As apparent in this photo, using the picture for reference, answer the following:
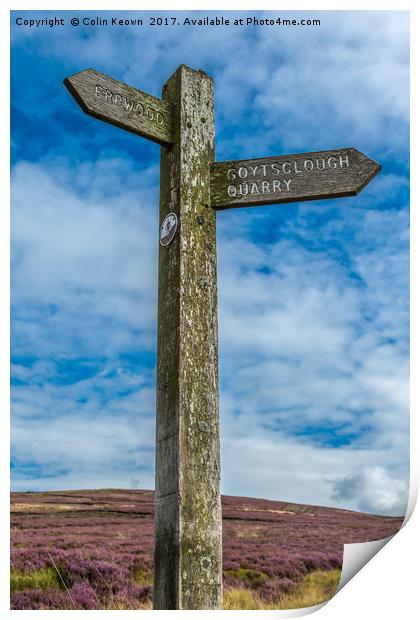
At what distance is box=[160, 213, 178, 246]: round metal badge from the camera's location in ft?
10.6

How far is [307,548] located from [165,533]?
8.52m

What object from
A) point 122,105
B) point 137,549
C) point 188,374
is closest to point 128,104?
point 122,105

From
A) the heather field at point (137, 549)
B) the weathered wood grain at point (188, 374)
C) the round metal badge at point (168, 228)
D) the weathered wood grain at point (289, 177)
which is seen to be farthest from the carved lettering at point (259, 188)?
the heather field at point (137, 549)

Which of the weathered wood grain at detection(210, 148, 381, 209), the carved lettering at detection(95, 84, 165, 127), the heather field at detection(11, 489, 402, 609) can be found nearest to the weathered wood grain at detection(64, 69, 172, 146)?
the carved lettering at detection(95, 84, 165, 127)

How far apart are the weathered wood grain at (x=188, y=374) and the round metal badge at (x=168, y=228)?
0.03 metres

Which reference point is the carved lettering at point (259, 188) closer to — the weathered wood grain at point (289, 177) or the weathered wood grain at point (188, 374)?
the weathered wood grain at point (289, 177)

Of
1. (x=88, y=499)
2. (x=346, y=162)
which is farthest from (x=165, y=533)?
(x=88, y=499)

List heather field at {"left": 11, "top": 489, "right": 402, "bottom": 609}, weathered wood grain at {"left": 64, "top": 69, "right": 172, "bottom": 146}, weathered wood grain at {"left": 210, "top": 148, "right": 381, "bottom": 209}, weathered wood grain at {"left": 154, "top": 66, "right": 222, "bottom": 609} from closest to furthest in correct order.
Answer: weathered wood grain at {"left": 154, "top": 66, "right": 222, "bottom": 609} < weathered wood grain at {"left": 64, "top": 69, "right": 172, "bottom": 146} < weathered wood grain at {"left": 210, "top": 148, "right": 381, "bottom": 209} < heather field at {"left": 11, "top": 489, "right": 402, "bottom": 609}

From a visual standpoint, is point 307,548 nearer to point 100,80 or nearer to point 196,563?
point 196,563

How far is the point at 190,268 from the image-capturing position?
313 cm

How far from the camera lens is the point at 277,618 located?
2.95 metres

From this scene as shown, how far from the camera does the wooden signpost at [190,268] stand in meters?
2.79

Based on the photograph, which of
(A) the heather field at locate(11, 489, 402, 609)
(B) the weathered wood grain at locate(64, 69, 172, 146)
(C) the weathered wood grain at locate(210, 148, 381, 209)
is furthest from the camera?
(A) the heather field at locate(11, 489, 402, 609)

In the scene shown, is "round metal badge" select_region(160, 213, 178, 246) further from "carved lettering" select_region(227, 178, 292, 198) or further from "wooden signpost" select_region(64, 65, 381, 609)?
"carved lettering" select_region(227, 178, 292, 198)
